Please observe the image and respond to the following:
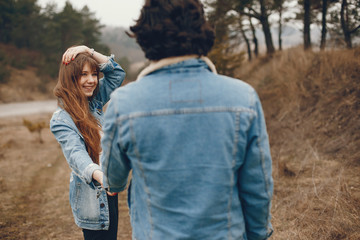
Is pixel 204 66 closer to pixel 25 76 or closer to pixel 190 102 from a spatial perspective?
pixel 190 102

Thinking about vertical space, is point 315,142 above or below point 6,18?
below

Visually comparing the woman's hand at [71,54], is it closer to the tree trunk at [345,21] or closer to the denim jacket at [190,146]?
the denim jacket at [190,146]

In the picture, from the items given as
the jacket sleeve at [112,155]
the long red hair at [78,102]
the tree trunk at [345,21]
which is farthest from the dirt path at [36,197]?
the tree trunk at [345,21]

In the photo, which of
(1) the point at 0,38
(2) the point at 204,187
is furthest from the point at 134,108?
(1) the point at 0,38

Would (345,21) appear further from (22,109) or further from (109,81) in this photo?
(22,109)

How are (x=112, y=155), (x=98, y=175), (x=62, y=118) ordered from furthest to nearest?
(x=62, y=118)
(x=98, y=175)
(x=112, y=155)

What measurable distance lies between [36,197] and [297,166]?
484cm

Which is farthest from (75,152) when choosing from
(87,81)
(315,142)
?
(315,142)

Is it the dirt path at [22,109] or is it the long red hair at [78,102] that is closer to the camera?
the long red hair at [78,102]

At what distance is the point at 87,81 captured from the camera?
7.32ft

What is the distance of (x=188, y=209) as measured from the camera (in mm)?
1130

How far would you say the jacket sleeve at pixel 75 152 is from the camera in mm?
1668

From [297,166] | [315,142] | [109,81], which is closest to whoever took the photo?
[109,81]

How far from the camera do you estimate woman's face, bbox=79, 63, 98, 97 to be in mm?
2209
